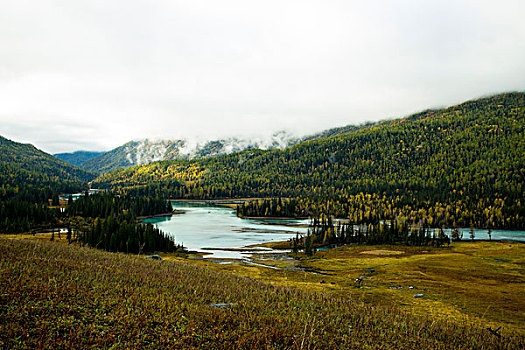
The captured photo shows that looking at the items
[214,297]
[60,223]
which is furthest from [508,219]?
[60,223]

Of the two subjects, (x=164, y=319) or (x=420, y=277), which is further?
(x=420, y=277)

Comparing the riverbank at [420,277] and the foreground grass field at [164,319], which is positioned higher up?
the foreground grass field at [164,319]

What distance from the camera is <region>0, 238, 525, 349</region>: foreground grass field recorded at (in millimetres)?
10516

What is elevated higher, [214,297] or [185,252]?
[214,297]

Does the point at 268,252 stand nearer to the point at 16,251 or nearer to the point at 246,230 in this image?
the point at 246,230

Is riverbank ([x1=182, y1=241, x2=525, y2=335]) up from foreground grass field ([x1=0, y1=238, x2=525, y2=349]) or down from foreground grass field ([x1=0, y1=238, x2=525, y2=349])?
down

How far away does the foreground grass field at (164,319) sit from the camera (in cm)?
1052

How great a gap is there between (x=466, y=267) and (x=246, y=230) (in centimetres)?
10052

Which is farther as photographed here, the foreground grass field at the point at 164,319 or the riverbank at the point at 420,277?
the riverbank at the point at 420,277

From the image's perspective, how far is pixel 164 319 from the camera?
12.7 meters

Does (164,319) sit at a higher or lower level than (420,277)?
higher

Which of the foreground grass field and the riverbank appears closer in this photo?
the foreground grass field

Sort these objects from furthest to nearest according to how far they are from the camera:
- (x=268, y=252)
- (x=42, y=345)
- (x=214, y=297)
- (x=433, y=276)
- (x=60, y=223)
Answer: (x=60, y=223), (x=268, y=252), (x=433, y=276), (x=214, y=297), (x=42, y=345)

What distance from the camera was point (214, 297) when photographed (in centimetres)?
1806
